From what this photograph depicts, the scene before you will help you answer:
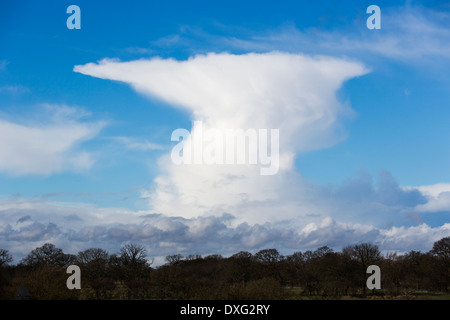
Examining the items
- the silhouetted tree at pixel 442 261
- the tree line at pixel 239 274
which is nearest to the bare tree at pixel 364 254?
the tree line at pixel 239 274

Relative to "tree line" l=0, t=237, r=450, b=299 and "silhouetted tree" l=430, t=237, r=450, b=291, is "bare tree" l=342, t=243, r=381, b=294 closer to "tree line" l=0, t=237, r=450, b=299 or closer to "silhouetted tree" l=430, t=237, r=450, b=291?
"tree line" l=0, t=237, r=450, b=299

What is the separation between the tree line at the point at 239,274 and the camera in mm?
55628

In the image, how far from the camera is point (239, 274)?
79312 millimetres

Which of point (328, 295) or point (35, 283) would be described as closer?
point (35, 283)

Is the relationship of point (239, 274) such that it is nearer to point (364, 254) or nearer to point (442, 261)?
point (364, 254)

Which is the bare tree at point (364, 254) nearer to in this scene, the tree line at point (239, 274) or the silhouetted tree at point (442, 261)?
the tree line at point (239, 274)

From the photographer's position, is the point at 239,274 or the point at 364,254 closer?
the point at 239,274

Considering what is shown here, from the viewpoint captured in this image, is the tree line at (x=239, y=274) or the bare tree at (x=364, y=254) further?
the bare tree at (x=364, y=254)

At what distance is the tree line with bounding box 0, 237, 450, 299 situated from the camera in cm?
5563

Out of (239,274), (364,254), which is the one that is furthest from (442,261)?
(239,274)
